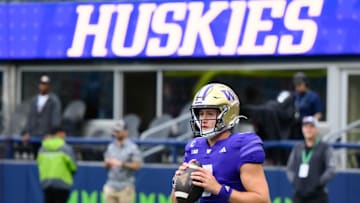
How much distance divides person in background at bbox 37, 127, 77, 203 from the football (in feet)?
24.1

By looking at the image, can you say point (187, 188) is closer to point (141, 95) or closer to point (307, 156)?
point (307, 156)

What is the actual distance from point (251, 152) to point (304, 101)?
7.23 meters

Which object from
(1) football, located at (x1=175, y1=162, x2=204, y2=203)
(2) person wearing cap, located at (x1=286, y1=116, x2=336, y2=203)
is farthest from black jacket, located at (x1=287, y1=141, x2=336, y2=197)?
(1) football, located at (x1=175, y1=162, x2=204, y2=203)

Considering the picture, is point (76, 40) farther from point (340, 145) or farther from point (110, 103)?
point (340, 145)

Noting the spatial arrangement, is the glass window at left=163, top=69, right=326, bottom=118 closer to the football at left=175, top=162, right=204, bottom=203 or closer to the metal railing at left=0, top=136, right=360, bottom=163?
the metal railing at left=0, top=136, right=360, bottom=163

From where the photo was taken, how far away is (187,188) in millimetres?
5715

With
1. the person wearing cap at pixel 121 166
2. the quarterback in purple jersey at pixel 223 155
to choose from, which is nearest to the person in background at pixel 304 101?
the person wearing cap at pixel 121 166

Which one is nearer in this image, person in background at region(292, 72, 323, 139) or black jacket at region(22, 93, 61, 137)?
person in background at region(292, 72, 323, 139)

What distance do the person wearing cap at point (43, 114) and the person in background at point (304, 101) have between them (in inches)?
136

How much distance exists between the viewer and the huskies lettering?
13859 mm

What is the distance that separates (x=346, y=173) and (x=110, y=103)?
431cm

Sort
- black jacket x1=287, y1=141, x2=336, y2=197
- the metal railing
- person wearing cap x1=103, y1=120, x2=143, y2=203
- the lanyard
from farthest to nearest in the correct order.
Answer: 1. the metal railing
2. person wearing cap x1=103, y1=120, x2=143, y2=203
3. the lanyard
4. black jacket x1=287, y1=141, x2=336, y2=197

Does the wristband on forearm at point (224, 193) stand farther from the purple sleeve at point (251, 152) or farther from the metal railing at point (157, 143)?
the metal railing at point (157, 143)

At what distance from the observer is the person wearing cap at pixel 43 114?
14.4 metres
